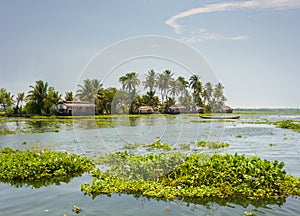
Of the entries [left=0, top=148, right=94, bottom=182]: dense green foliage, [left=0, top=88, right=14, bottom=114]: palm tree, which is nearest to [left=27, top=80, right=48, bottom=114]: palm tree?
[left=0, top=88, right=14, bottom=114]: palm tree

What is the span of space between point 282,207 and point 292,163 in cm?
608

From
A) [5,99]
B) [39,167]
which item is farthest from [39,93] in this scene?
[39,167]

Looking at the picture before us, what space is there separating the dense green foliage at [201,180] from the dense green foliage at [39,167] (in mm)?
1814

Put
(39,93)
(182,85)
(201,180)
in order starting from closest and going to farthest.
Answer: (201,180) < (182,85) < (39,93)

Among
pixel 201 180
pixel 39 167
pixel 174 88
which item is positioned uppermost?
pixel 174 88

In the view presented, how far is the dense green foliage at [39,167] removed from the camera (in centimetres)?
988

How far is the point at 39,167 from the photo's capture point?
10.1 m

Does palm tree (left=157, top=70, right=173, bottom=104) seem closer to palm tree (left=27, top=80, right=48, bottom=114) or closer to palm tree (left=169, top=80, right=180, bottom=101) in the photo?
palm tree (left=169, top=80, right=180, bottom=101)

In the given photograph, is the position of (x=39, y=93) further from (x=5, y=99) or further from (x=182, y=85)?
(x=182, y=85)

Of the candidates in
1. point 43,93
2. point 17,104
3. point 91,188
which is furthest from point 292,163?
point 17,104

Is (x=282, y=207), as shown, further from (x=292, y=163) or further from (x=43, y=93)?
(x=43, y=93)

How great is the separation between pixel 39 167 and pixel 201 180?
5.61 meters

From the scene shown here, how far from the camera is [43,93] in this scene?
5947cm

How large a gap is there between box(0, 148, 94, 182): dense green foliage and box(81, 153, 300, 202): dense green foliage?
1814mm
